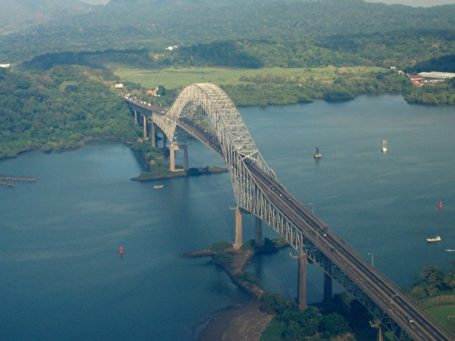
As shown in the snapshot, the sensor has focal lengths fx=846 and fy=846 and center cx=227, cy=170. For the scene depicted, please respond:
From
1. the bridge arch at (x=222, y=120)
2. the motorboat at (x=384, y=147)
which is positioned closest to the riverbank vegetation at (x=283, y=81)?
the motorboat at (x=384, y=147)

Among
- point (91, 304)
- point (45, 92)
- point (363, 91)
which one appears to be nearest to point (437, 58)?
point (363, 91)

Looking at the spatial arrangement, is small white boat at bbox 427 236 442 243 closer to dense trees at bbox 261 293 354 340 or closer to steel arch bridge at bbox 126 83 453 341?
steel arch bridge at bbox 126 83 453 341

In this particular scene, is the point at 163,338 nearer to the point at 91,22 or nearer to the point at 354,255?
the point at 354,255

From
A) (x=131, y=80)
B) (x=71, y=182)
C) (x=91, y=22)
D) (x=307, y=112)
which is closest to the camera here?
(x=71, y=182)

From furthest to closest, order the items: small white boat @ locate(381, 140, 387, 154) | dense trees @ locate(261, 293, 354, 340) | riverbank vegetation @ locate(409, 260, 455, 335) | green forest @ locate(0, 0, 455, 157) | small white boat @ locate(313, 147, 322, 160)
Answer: green forest @ locate(0, 0, 455, 157) → small white boat @ locate(381, 140, 387, 154) → small white boat @ locate(313, 147, 322, 160) → riverbank vegetation @ locate(409, 260, 455, 335) → dense trees @ locate(261, 293, 354, 340)

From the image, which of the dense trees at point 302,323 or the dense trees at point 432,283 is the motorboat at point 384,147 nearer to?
the dense trees at point 432,283

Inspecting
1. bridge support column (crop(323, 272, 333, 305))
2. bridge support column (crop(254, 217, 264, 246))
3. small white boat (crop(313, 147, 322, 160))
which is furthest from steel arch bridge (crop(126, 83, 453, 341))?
small white boat (crop(313, 147, 322, 160))
